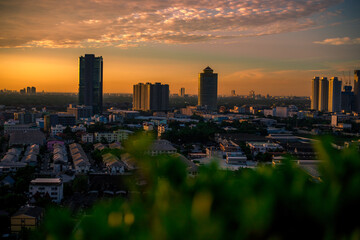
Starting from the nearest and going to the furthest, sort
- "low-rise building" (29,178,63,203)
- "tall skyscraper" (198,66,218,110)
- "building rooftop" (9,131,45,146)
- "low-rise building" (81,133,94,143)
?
"low-rise building" (29,178,63,203) < "building rooftop" (9,131,45,146) < "low-rise building" (81,133,94,143) < "tall skyscraper" (198,66,218,110)

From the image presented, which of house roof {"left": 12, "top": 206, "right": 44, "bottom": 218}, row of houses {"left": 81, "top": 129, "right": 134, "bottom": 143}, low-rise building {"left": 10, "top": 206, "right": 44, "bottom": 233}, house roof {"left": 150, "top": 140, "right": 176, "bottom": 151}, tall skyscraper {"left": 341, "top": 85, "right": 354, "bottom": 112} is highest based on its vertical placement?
tall skyscraper {"left": 341, "top": 85, "right": 354, "bottom": 112}

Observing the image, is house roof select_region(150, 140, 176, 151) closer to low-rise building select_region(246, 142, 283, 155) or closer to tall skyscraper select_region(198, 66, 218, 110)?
low-rise building select_region(246, 142, 283, 155)

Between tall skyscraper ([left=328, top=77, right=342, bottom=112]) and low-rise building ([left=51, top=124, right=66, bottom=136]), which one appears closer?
low-rise building ([left=51, top=124, right=66, bottom=136])

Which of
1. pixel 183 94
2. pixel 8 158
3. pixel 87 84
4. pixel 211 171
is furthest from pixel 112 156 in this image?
pixel 183 94

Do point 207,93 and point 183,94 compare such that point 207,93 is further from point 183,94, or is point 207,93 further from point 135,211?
point 183,94

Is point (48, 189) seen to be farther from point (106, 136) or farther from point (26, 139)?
point (106, 136)

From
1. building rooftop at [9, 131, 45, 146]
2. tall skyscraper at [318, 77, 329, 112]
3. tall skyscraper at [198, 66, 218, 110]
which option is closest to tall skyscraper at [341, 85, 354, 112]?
tall skyscraper at [318, 77, 329, 112]

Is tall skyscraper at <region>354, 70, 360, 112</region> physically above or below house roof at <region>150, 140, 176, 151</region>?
above
